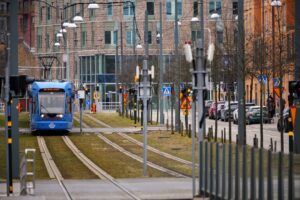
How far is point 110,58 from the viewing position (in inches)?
4801

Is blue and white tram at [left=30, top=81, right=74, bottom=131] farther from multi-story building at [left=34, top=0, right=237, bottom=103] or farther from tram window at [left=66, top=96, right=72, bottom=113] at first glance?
multi-story building at [left=34, top=0, right=237, bottom=103]

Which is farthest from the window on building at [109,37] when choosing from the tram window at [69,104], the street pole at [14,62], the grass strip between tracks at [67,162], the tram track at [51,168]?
the street pole at [14,62]

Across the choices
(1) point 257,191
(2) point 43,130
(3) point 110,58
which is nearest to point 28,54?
(3) point 110,58

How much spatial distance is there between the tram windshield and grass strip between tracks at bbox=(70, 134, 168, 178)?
12.4ft

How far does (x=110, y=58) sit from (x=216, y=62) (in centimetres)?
6441

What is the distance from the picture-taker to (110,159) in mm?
41125

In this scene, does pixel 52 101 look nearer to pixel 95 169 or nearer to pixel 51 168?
pixel 51 168

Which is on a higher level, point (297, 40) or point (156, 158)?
point (297, 40)

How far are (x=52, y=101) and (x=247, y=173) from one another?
41.5 m

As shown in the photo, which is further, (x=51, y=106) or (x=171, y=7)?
(x=171, y=7)

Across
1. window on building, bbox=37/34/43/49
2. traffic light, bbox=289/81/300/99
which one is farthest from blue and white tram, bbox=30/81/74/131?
window on building, bbox=37/34/43/49

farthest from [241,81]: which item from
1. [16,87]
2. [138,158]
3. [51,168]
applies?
[16,87]

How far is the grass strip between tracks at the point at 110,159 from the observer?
3472cm

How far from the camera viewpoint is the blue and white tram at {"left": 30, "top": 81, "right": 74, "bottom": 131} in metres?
59.4
